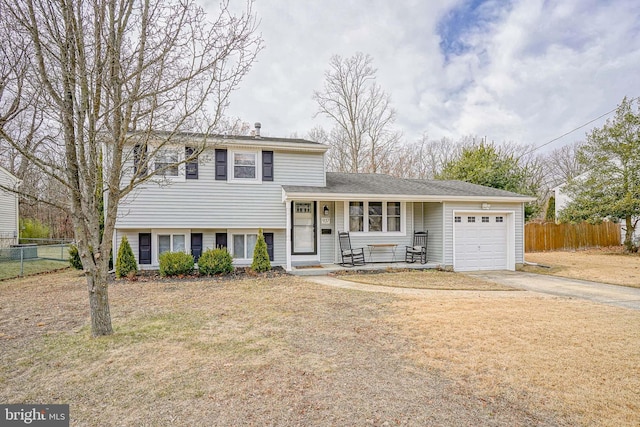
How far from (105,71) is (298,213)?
8.00 metres

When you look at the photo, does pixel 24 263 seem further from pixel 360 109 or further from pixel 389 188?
pixel 360 109

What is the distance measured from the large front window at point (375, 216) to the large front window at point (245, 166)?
360cm

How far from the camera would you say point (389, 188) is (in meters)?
12.2

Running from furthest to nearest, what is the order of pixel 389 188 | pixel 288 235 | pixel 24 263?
pixel 24 263 < pixel 389 188 < pixel 288 235

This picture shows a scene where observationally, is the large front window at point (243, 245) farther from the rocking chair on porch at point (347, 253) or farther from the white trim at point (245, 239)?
the rocking chair on porch at point (347, 253)

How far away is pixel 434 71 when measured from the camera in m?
16.5

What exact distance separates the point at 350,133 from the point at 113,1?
22021 mm

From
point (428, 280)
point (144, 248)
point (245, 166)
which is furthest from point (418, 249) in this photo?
point (144, 248)

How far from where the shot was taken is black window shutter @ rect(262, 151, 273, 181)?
11477 mm

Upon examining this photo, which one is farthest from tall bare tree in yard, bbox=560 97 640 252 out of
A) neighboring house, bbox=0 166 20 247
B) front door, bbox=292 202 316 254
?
neighboring house, bbox=0 166 20 247

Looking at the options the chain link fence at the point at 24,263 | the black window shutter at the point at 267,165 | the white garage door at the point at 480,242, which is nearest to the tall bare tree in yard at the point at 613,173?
the white garage door at the point at 480,242

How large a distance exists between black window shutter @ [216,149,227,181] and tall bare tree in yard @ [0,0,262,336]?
616cm

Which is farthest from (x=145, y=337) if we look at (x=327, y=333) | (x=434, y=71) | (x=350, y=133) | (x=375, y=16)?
(x=350, y=133)

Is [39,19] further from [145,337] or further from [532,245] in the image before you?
[532,245]
